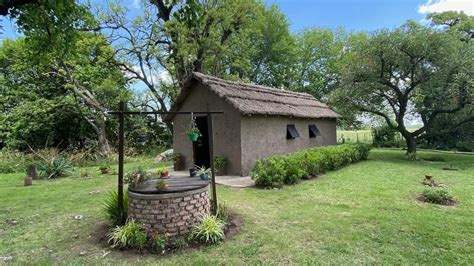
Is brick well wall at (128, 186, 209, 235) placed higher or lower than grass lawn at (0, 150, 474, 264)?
higher

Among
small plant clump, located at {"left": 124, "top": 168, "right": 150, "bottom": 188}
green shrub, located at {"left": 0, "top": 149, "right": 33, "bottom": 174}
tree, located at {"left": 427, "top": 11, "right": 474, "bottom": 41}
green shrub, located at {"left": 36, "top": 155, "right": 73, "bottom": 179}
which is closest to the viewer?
small plant clump, located at {"left": 124, "top": 168, "right": 150, "bottom": 188}

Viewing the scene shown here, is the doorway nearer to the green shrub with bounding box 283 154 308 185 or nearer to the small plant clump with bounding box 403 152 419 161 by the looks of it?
the green shrub with bounding box 283 154 308 185

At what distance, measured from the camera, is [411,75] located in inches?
607

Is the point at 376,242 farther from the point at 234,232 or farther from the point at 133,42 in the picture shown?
the point at 133,42

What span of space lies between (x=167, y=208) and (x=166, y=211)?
0.05 m

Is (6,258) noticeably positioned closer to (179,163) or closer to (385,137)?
(179,163)

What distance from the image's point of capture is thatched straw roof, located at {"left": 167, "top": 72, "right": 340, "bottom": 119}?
11.5m

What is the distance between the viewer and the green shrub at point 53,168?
12.5 meters

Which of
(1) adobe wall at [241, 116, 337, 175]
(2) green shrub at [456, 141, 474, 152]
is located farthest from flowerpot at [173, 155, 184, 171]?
(2) green shrub at [456, 141, 474, 152]

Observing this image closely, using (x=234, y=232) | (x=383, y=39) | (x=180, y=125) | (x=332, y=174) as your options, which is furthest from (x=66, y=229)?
(x=383, y=39)

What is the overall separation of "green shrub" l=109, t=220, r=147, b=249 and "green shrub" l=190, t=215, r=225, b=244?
2.81 ft

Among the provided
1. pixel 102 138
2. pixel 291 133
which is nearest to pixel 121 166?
pixel 291 133

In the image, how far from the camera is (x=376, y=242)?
16.4 ft

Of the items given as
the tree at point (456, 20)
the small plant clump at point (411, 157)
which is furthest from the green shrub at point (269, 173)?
the tree at point (456, 20)
